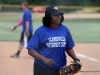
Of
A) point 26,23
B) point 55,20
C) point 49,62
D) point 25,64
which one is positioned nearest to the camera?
point 49,62

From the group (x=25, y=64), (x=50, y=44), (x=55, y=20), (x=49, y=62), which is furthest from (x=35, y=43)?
(x=25, y=64)

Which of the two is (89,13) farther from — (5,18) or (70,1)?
(70,1)

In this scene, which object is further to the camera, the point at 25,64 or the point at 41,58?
the point at 25,64

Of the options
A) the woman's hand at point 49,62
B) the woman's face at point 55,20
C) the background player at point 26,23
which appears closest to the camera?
the woman's hand at point 49,62

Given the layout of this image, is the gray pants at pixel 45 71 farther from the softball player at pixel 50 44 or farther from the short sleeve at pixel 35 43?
the short sleeve at pixel 35 43

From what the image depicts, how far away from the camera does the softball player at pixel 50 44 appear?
299 cm

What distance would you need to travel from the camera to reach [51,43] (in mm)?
3000

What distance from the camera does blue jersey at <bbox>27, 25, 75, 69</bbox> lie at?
2996 millimetres

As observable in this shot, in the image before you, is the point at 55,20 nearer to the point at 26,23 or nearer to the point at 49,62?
the point at 49,62

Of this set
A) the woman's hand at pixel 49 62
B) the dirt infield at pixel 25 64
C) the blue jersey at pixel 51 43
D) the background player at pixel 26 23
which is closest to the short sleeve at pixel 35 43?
the blue jersey at pixel 51 43

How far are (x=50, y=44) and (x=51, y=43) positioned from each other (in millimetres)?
22

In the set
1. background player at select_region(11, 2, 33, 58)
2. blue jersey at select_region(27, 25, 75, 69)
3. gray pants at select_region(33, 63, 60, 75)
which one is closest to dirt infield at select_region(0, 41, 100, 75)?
background player at select_region(11, 2, 33, 58)

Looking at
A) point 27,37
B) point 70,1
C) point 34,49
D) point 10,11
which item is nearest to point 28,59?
point 27,37

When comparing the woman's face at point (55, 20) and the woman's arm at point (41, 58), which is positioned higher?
the woman's face at point (55, 20)
